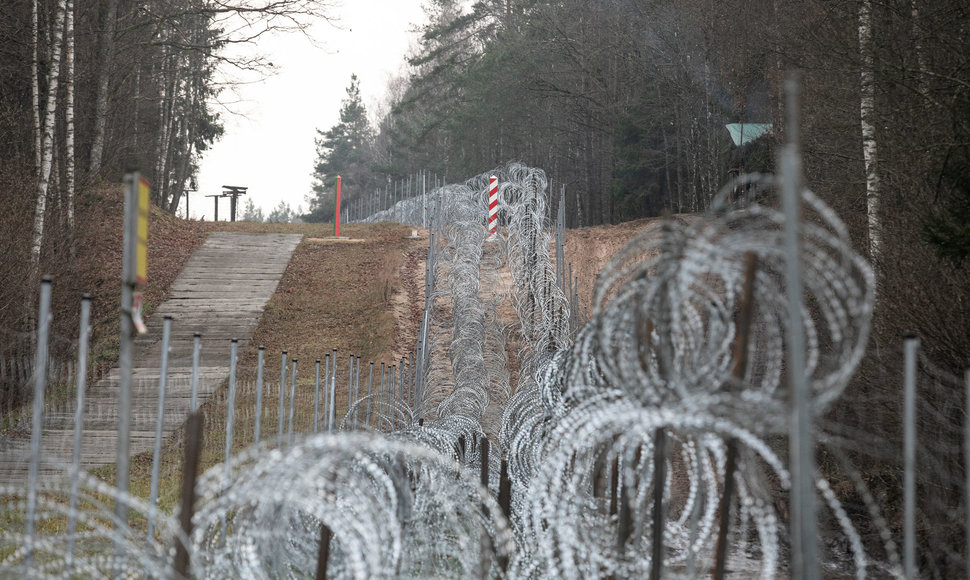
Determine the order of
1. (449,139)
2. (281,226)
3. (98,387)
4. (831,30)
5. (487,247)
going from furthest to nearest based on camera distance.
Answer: (449,139), (281,226), (487,247), (98,387), (831,30)

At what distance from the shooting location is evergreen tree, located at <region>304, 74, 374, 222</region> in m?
63.6

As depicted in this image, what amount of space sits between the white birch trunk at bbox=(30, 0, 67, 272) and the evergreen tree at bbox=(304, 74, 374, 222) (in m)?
48.4

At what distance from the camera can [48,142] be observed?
13.7 meters

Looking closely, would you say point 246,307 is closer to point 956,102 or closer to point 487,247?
point 487,247

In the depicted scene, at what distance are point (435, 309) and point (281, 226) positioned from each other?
422 inches

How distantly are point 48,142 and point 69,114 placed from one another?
139cm

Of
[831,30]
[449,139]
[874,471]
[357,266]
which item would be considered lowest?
[874,471]

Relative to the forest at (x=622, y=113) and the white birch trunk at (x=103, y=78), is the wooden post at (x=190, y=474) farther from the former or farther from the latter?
the white birch trunk at (x=103, y=78)

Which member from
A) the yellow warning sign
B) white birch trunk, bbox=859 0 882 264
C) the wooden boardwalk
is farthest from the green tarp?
the yellow warning sign

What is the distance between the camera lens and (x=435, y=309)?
18.8 metres

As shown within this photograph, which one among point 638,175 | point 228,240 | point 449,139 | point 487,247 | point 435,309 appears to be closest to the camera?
point 435,309

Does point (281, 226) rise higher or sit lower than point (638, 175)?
lower

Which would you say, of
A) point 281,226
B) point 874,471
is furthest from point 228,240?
point 874,471

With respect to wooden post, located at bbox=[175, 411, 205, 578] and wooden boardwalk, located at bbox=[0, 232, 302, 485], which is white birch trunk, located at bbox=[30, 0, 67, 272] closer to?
wooden boardwalk, located at bbox=[0, 232, 302, 485]
